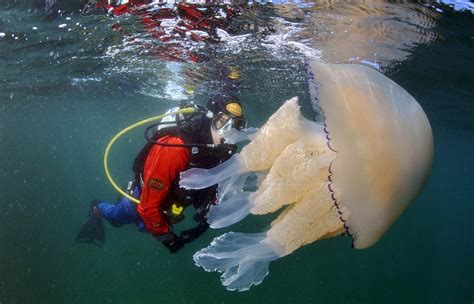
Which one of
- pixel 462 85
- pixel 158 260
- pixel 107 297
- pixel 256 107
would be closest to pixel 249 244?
pixel 462 85

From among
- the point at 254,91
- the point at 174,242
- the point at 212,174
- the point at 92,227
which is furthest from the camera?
the point at 254,91

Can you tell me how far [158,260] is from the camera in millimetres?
35469

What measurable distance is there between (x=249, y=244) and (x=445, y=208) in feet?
370

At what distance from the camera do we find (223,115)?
4.23 metres

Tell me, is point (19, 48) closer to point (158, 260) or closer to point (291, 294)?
point (291, 294)

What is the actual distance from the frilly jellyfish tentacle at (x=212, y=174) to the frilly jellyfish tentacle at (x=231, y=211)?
0.18 meters

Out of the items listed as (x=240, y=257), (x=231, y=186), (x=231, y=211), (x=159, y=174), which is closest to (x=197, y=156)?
(x=159, y=174)

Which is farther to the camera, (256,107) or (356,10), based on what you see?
(256,107)

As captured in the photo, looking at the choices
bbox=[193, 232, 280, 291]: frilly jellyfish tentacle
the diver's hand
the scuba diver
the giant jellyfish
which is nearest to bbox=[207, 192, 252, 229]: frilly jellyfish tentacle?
the giant jellyfish

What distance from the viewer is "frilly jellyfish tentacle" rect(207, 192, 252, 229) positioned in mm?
2299

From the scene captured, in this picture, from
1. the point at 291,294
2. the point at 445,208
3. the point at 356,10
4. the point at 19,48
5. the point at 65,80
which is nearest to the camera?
the point at 356,10

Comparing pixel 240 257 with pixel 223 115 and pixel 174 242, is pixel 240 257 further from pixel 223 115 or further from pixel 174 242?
pixel 174 242

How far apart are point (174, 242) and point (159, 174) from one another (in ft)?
3.30

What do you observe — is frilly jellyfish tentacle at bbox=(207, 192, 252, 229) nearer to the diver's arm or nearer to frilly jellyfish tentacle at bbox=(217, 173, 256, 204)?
frilly jellyfish tentacle at bbox=(217, 173, 256, 204)
